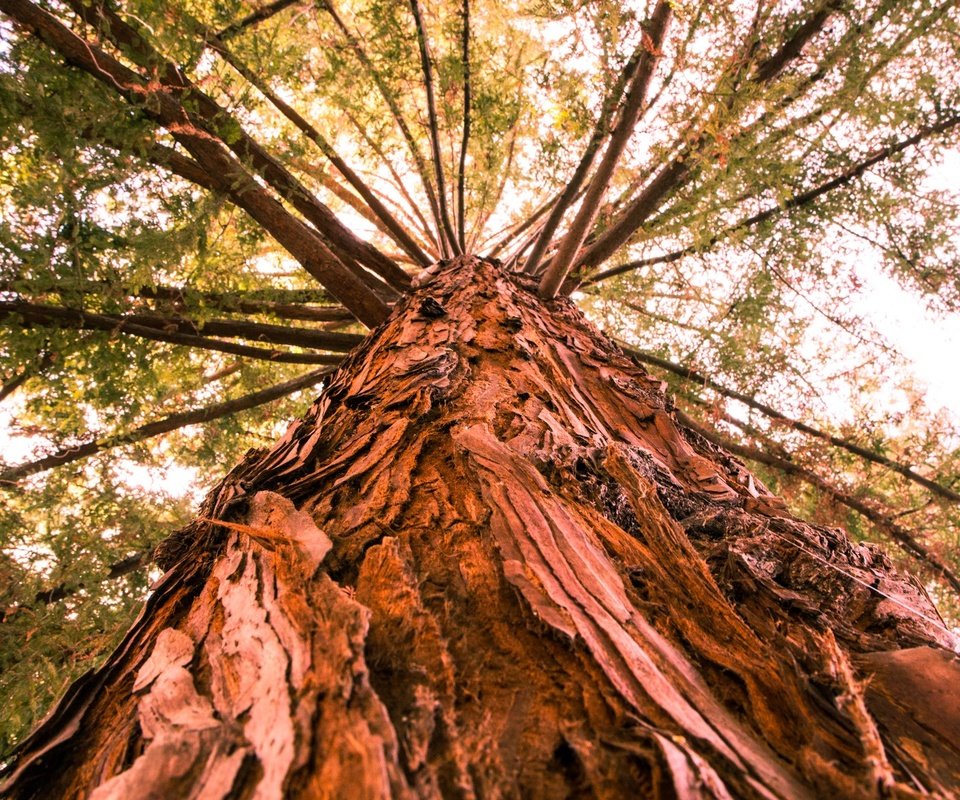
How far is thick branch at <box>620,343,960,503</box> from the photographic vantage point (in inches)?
129

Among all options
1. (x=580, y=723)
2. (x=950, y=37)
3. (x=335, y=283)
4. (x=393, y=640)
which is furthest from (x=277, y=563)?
(x=950, y=37)

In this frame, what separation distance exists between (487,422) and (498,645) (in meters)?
0.58

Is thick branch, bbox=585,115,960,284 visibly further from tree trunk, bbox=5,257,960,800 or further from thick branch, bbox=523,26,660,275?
tree trunk, bbox=5,257,960,800

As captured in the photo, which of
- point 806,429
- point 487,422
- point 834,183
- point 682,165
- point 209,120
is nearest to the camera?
point 487,422

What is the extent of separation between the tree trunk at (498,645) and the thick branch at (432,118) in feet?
7.56

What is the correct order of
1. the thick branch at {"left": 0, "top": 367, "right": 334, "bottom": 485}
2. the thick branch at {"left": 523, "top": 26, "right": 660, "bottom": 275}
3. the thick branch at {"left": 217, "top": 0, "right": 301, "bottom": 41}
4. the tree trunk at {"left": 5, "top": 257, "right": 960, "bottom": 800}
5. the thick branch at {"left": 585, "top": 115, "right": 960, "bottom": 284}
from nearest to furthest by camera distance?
the tree trunk at {"left": 5, "top": 257, "right": 960, "bottom": 800}, the thick branch at {"left": 523, "top": 26, "right": 660, "bottom": 275}, the thick branch at {"left": 217, "top": 0, "right": 301, "bottom": 41}, the thick branch at {"left": 585, "top": 115, "right": 960, "bottom": 284}, the thick branch at {"left": 0, "top": 367, "right": 334, "bottom": 485}

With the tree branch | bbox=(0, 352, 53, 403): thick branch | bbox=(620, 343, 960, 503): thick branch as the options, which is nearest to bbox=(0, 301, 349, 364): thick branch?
bbox=(0, 352, 53, 403): thick branch

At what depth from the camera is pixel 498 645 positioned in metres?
0.66

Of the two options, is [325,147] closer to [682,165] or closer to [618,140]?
[618,140]

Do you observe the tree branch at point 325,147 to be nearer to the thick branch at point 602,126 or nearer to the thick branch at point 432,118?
the thick branch at point 432,118

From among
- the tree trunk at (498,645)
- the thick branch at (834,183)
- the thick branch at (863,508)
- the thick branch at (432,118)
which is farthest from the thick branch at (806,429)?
the tree trunk at (498,645)

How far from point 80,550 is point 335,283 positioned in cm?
199

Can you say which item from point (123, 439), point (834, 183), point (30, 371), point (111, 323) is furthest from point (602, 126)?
point (123, 439)

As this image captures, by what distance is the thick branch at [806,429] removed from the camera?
3.27m
